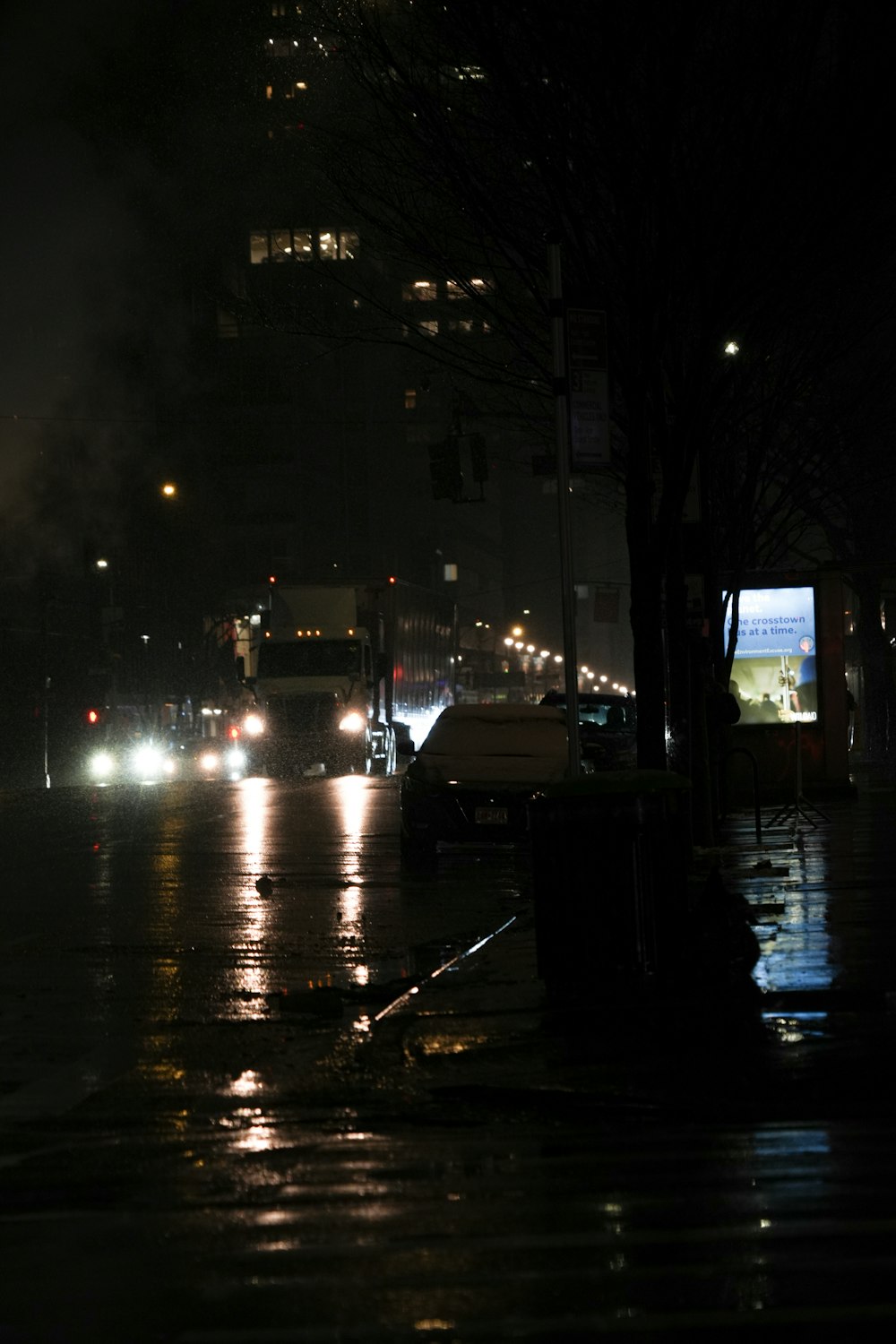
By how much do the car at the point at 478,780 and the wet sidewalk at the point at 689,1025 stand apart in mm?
4929

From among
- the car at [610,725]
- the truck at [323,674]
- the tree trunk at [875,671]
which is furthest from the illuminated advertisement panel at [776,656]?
the truck at [323,674]

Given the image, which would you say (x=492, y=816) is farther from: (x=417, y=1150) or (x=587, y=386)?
(x=417, y=1150)

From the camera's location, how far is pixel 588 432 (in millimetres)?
11555

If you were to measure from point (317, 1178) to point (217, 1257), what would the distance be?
940 mm

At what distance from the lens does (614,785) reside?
30.3ft

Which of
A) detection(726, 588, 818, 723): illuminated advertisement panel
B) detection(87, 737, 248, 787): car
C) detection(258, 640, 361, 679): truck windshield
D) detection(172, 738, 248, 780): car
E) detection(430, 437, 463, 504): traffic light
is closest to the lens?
detection(726, 588, 818, 723): illuminated advertisement panel

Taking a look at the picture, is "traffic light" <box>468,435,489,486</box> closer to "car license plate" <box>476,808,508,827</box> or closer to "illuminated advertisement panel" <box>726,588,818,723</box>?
"illuminated advertisement panel" <box>726,588,818,723</box>

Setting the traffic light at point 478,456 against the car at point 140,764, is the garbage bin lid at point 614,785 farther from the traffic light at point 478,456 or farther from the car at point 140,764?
the car at point 140,764

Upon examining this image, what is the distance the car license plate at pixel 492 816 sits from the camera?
57.7 ft

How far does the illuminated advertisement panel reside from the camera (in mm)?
24672

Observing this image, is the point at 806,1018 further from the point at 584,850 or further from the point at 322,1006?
the point at 322,1006

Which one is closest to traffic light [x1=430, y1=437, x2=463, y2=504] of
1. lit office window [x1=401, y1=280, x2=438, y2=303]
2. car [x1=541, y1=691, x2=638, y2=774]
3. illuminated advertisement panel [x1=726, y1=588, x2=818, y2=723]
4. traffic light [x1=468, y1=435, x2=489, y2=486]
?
traffic light [x1=468, y1=435, x2=489, y2=486]

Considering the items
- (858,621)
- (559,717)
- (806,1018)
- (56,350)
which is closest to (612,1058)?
(806,1018)

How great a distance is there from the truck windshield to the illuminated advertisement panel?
1808 cm
